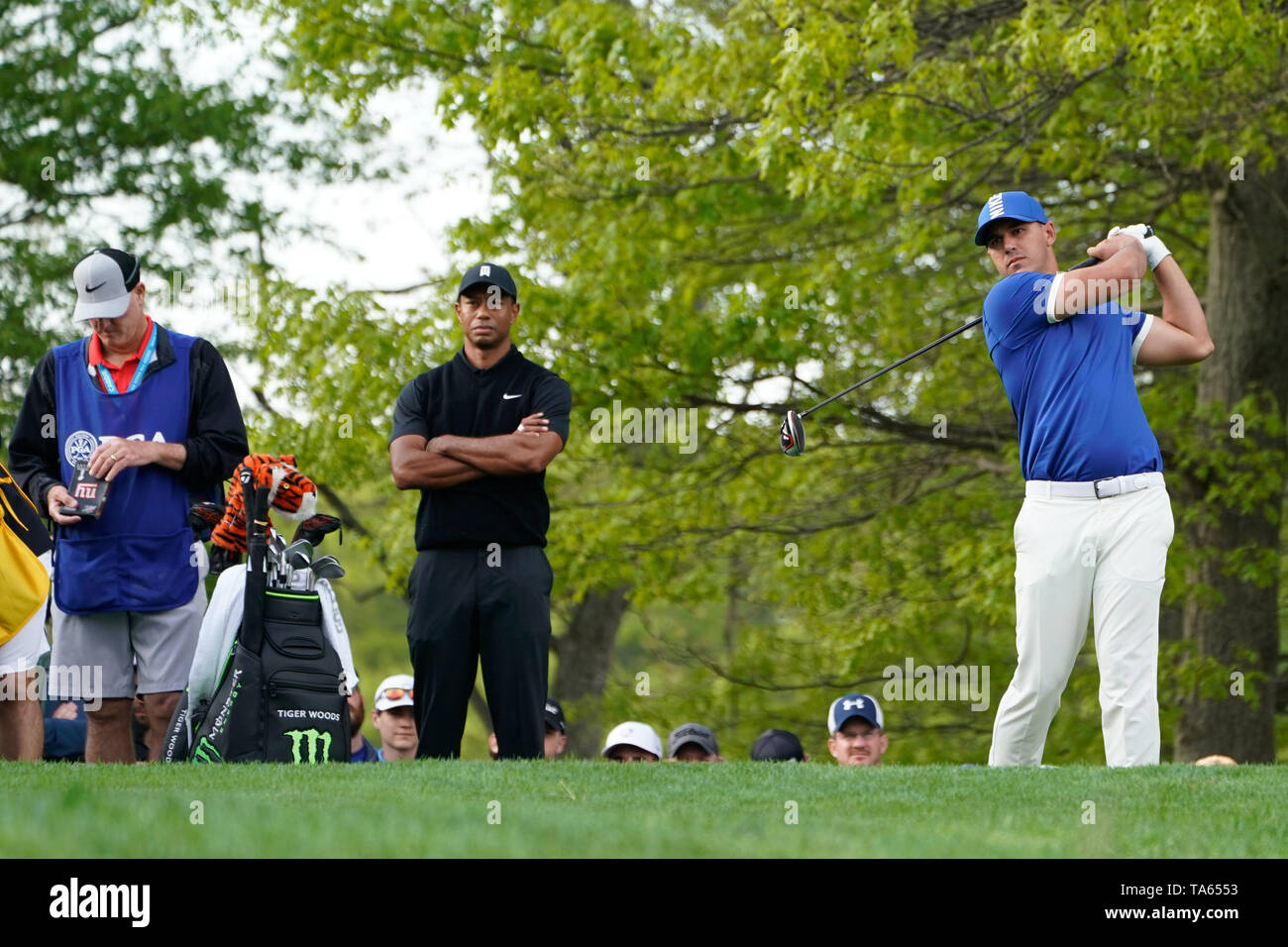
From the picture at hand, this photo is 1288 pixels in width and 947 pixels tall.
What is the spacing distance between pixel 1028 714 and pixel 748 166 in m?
8.62

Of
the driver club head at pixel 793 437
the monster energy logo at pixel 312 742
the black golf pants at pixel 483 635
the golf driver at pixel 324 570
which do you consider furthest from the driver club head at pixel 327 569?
the driver club head at pixel 793 437

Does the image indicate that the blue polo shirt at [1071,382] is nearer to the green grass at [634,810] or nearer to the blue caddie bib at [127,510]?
the green grass at [634,810]

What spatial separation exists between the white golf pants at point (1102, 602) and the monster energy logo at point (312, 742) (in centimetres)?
277

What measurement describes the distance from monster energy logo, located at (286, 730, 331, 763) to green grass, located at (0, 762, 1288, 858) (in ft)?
1.90

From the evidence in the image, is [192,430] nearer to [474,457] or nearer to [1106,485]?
[474,457]

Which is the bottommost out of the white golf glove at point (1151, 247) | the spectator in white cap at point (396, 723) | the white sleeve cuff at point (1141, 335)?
the spectator in white cap at point (396, 723)

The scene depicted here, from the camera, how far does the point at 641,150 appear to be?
14125 millimetres

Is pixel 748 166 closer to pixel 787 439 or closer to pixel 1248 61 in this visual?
pixel 1248 61

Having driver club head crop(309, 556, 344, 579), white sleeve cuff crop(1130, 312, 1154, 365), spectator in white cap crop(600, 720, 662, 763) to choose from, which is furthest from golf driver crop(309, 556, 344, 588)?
spectator in white cap crop(600, 720, 662, 763)

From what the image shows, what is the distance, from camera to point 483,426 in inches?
295

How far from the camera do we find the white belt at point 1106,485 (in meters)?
6.27

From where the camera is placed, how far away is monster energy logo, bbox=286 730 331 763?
6.73m

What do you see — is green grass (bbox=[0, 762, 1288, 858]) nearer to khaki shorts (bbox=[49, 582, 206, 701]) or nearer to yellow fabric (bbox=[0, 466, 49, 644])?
yellow fabric (bbox=[0, 466, 49, 644])
